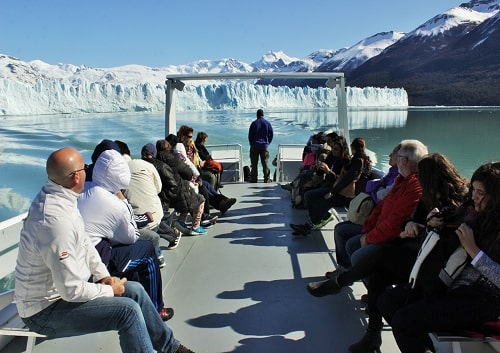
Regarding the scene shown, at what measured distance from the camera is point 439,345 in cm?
155

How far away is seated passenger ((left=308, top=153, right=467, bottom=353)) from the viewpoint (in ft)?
5.77

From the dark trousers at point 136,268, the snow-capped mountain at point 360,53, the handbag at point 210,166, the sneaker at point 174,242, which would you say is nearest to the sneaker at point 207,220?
the sneaker at point 174,242

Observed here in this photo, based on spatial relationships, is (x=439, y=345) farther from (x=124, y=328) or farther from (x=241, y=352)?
(x=124, y=328)

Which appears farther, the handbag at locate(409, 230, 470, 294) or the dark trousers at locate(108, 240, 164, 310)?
the dark trousers at locate(108, 240, 164, 310)

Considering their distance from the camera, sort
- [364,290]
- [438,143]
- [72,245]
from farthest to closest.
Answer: [438,143], [364,290], [72,245]

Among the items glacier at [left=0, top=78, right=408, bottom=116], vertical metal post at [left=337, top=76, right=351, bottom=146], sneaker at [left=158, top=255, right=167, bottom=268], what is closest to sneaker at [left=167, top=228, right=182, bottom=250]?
sneaker at [left=158, top=255, right=167, bottom=268]

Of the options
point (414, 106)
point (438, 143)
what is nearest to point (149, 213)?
point (438, 143)

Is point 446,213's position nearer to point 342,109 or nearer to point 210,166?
point 210,166

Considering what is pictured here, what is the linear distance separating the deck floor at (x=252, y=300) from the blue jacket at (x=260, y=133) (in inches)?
108

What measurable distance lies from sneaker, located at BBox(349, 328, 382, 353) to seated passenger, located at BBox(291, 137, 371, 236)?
5.34 feet

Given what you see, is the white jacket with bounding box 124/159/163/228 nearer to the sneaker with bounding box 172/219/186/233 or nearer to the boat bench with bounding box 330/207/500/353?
the sneaker with bounding box 172/219/186/233

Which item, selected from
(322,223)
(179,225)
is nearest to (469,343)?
(322,223)

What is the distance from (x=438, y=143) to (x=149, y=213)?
2558 centimetres

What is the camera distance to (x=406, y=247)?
1.97 metres
